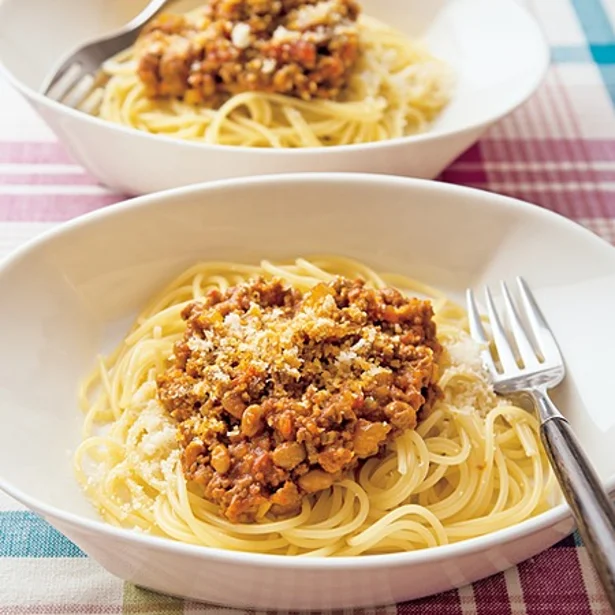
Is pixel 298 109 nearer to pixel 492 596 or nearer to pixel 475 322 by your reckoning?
pixel 475 322

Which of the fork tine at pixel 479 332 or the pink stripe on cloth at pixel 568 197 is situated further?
the pink stripe on cloth at pixel 568 197

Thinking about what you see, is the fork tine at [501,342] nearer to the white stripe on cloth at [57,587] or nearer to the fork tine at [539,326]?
the fork tine at [539,326]

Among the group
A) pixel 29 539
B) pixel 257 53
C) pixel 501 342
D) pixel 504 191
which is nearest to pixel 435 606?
pixel 501 342

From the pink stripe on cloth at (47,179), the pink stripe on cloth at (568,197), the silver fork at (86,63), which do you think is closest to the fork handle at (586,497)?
the pink stripe on cloth at (568,197)

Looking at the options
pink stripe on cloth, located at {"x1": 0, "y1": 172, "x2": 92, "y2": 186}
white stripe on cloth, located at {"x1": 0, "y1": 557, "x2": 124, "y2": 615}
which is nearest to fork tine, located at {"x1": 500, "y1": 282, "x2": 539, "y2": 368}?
white stripe on cloth, located at {"x1": 0, "y1": 557, "x2": 124, "y2": 615}

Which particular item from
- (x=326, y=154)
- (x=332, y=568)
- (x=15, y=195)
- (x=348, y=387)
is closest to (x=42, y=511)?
(x=332, y=568)
